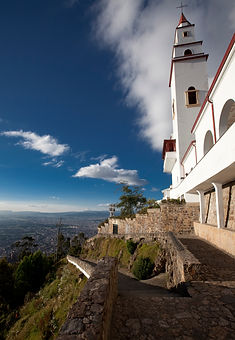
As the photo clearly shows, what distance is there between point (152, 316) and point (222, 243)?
6.44 metres

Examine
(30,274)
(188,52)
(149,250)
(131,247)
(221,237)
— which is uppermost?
(188,52)

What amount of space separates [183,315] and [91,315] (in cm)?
195

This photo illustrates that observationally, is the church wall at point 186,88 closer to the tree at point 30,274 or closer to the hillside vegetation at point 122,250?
the hillside vegetation at point 122,250

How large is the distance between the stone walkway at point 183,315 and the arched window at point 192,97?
57.6 feet

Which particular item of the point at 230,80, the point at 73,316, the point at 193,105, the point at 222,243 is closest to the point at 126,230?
the point at 222,243

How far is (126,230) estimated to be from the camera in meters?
22.1

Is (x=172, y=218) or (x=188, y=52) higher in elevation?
(x=188, y=52)

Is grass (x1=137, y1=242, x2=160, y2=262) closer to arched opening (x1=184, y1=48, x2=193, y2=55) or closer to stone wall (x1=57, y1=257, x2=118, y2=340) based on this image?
stone wall (x1=57, y1=257, x2=118, y2=340)

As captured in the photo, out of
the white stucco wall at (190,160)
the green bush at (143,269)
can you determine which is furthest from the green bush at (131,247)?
the white stucco wall at (190,160)

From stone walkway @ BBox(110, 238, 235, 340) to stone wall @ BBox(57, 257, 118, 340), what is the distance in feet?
1.95

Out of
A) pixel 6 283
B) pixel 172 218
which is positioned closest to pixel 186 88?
→ pixel 172 218

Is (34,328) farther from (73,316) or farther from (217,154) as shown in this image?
(217,154)

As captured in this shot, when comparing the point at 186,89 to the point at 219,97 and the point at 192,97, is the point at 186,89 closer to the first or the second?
the point at 192,97

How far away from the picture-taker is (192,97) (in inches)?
722
